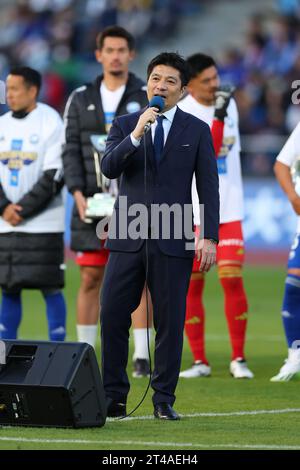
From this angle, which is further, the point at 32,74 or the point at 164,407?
the point at 32,74

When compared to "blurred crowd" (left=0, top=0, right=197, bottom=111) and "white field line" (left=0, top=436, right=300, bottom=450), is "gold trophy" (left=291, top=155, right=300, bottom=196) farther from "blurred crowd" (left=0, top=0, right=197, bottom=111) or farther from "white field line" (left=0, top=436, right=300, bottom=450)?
"blurred crowd" (left=0, top=0, right=197, bottom=111)

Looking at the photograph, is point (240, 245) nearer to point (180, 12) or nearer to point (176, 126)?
point (176, 126)

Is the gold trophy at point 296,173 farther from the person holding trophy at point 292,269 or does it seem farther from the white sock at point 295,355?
the white sock at point 295,355

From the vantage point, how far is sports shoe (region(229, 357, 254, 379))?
10289 mm

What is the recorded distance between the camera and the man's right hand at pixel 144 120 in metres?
7.35

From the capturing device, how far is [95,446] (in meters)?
6.70

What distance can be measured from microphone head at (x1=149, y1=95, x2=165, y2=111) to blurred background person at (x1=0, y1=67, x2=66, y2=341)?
3292mm

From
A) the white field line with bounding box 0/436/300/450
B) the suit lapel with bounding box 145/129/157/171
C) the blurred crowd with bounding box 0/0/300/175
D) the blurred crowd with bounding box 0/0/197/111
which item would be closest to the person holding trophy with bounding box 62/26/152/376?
the suit lapel with bounding box 145/129/157/171

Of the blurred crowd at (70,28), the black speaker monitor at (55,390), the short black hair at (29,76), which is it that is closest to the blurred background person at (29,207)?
the short black hair at (29,76)

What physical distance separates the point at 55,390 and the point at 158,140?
1614mm
